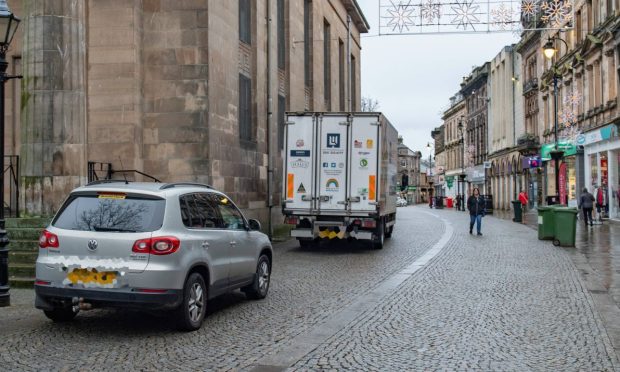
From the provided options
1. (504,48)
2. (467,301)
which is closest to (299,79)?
(467,301)

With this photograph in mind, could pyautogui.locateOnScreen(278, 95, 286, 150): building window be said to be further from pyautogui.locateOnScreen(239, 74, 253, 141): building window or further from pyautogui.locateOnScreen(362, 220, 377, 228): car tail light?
pyautogui.locateOnScreen(362, 220, 377, 228): car tail light

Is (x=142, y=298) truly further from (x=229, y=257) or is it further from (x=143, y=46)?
(x=143, y=46)

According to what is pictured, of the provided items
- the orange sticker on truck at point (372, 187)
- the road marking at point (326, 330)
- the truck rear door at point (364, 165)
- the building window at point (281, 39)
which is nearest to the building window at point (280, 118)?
the building window at point (281, 39)

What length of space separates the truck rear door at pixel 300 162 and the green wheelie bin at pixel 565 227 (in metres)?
7.48

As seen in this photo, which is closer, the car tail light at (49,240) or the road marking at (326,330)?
the road marking at (326,330)

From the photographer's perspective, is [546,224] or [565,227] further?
[546,224]

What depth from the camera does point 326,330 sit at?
7457mm

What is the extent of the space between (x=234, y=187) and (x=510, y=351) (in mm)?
12853

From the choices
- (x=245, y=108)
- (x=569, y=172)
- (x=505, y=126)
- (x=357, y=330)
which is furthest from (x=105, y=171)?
(x=505, y=126)

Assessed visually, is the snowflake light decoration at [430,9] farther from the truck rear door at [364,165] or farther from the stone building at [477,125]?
the stone building at [477,125]

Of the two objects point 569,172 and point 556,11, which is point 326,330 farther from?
point 569,172

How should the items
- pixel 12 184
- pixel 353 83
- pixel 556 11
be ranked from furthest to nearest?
pixel 353 83, pixel 556 11, pixel 12 184

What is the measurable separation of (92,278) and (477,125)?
6776 centimetres

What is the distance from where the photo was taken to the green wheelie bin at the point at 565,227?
59.8 feet
